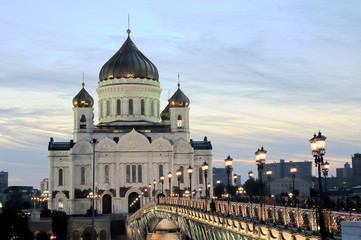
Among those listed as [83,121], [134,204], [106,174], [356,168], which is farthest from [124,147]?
[356,168]

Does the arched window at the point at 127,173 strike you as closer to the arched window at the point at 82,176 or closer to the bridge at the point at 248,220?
the arched window at the point at 82,176

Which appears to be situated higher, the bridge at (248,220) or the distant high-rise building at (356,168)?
the distant high-rise building at (356,168)

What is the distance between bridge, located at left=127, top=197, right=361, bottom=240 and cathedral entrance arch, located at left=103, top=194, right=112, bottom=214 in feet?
136

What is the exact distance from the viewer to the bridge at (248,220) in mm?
20634

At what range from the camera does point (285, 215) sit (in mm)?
23500

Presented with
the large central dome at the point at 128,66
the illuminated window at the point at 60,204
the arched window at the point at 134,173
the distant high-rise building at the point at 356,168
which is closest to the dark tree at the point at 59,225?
the illuminated window at the point at 60,204

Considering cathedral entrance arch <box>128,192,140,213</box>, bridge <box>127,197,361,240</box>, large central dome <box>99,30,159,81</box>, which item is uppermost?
large central dome <box>99,30,159,81</box>

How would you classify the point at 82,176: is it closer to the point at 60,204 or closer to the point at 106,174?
the point at 106,174

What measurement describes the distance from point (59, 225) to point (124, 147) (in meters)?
20.9

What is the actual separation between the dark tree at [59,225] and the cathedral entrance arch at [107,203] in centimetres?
1566

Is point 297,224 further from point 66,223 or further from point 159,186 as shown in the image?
point 159,186

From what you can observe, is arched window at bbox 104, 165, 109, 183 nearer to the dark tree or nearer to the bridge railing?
the dark tree

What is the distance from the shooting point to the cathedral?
95500 mm

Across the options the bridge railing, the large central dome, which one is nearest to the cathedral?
the large central dome
